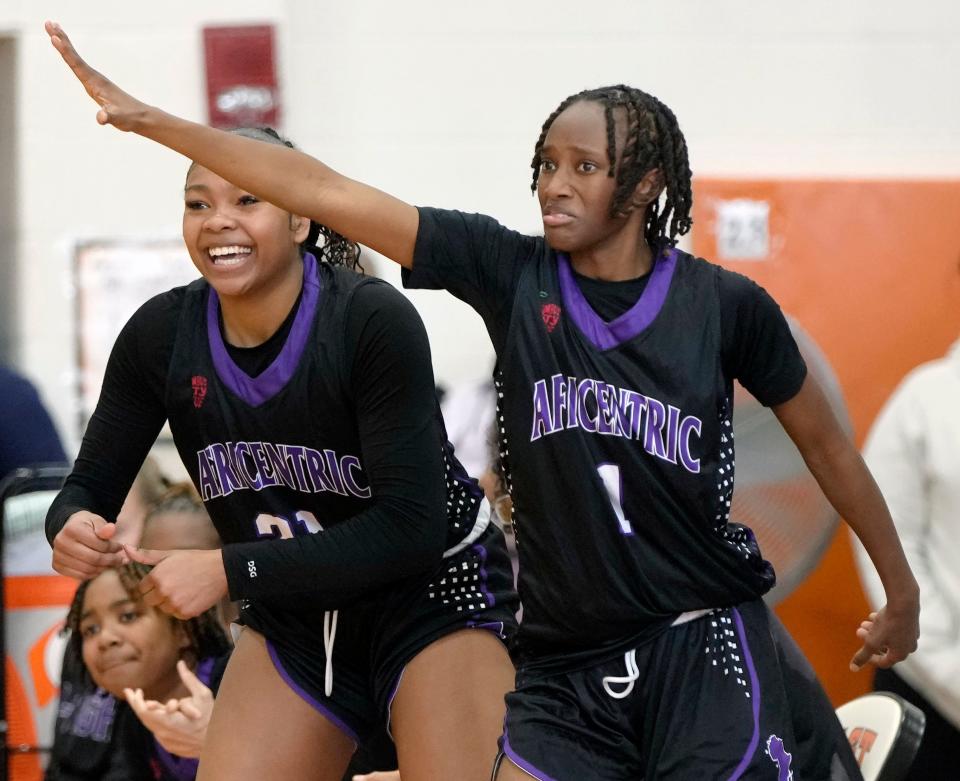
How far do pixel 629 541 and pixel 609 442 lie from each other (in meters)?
0.15

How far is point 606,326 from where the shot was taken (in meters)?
2.31

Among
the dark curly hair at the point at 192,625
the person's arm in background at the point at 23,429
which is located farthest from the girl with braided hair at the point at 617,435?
the person's arm in background at the point at 23,429

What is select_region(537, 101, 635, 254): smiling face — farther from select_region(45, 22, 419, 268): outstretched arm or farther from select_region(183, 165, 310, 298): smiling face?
select_region(183, 165, 310, 298): smiling face

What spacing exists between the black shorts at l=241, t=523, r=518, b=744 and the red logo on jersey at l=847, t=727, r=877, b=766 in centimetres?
77

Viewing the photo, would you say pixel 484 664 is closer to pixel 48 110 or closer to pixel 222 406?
pixel 222 406

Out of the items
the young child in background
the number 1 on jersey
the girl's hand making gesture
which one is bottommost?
the young child in background

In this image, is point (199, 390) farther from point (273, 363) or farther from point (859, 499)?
point (859, 499)

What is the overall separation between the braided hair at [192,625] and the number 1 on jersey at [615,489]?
1.53 metres

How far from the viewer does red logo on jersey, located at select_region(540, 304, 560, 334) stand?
233cm

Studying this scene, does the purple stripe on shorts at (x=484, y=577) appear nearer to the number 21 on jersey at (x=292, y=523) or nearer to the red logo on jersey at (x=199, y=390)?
the number 21 on jersey at (x=292, y=523)

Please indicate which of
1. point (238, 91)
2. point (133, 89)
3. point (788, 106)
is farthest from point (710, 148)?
point (133, 89)

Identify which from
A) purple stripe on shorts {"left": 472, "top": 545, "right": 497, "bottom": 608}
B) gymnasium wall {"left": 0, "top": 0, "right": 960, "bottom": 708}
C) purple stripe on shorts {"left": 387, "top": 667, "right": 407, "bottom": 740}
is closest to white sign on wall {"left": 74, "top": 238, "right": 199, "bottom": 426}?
gymnasium wall {"left": 0, "top": 0, "right": 960, "bottom": 708}

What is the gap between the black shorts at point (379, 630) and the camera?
2543mm

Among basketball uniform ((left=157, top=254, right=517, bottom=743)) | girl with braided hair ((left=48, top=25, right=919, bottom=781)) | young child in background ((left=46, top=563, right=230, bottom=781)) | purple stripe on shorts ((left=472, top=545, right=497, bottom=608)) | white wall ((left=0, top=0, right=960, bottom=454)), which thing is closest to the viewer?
girl with braided hair ((left=48, top=25, right=919, bottom=781))
